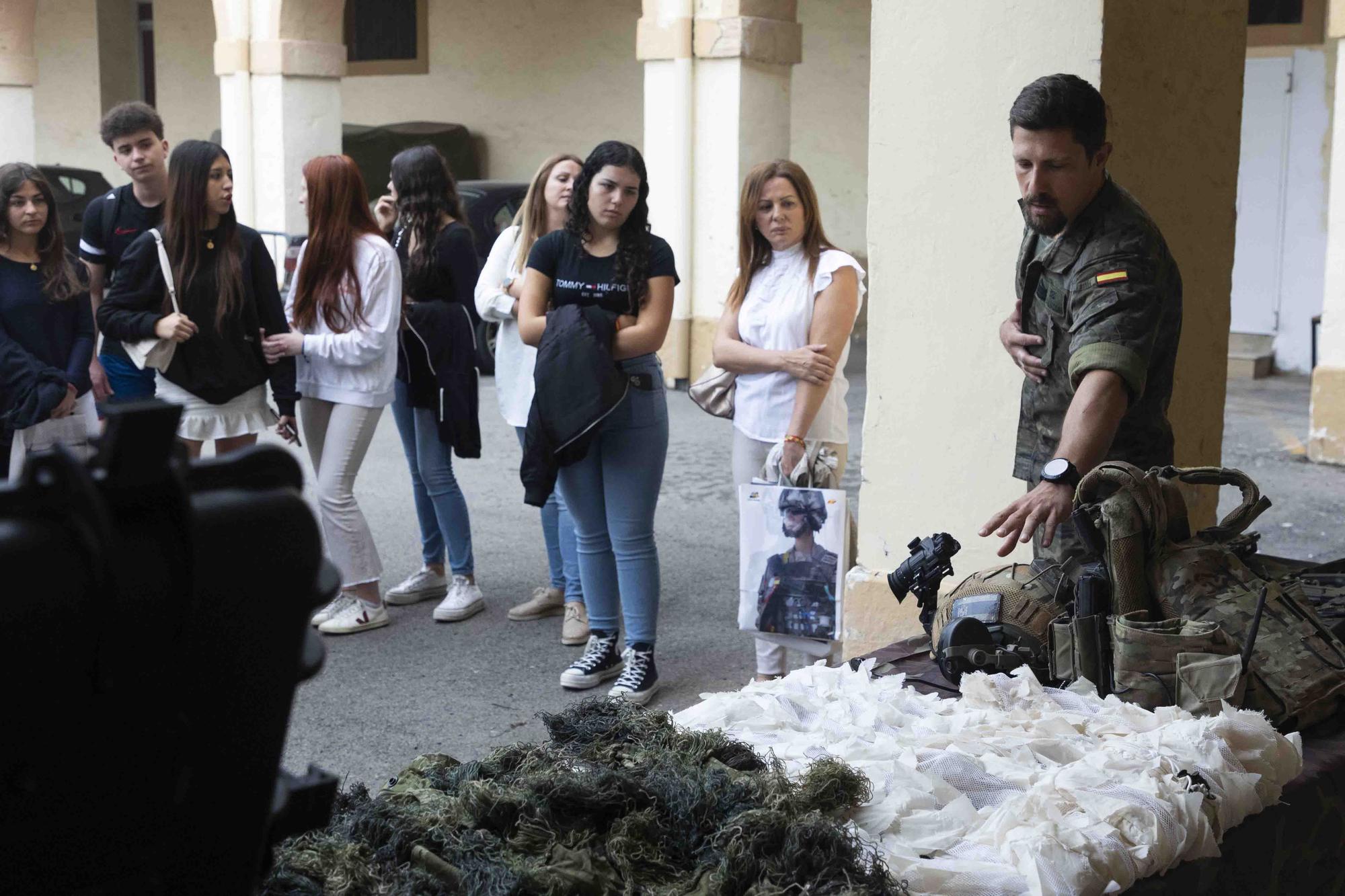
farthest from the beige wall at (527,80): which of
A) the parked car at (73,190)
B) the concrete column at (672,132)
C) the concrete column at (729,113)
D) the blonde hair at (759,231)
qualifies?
the blonde hair at (759,231)

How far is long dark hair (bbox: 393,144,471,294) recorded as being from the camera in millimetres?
5453

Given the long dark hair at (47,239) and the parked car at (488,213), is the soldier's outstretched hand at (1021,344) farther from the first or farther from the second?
the parked car at (488,213)

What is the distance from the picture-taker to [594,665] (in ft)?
15.8

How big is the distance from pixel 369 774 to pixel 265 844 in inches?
124

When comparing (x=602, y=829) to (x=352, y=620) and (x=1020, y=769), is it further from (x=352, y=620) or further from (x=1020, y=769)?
(x=352, y=620)

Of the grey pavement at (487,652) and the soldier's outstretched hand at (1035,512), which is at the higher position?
the soldier's outstretched hand at (1035,512)

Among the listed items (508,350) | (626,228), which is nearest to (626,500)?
(626,228)

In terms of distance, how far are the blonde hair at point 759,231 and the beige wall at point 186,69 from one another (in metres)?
15.6

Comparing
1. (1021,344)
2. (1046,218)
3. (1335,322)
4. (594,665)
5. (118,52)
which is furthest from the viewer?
(118,52)

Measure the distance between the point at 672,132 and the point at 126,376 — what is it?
22.6 ft

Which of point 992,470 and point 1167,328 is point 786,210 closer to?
point 992,470

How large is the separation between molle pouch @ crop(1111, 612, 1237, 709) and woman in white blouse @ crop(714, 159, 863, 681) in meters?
2.07

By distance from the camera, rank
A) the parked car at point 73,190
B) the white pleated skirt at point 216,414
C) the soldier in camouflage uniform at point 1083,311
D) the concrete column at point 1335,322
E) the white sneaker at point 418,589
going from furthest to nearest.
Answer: the parked car at point 73,190 → the concrete column at point 1335,322 → the white sneaker at point 418,589 → the white pleated skirt at point 216,414 → the soldier in camouflage uniform at point 1083,311

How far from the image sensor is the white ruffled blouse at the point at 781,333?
473cm
